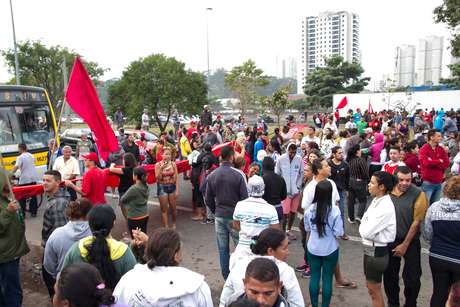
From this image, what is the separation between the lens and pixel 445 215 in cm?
387

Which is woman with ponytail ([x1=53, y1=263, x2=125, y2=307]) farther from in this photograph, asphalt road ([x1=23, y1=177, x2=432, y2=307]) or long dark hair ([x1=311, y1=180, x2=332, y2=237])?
asphalt road ([x1=23, y1=177, x2=432, y2=307])

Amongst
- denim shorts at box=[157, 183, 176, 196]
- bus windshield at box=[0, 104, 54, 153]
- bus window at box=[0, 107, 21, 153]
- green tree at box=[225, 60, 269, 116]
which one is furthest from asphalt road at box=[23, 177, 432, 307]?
green tree at box=[225, 60, 269, 116]

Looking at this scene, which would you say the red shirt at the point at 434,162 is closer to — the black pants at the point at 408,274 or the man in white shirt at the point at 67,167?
the black pants at the point at 408,274

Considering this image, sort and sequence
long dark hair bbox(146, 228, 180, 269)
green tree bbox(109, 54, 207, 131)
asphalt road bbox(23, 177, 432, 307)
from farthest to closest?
green tree bbox(109, 54, 207, 131)
asphalt road bbox(23, 177, 432, 307)
long dark hair bbox(146, 228, 180, 269)

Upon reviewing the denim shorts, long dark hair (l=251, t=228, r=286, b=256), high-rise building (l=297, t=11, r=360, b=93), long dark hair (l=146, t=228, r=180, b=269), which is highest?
high-rise building (l=297, t=11, r=360, b=93)

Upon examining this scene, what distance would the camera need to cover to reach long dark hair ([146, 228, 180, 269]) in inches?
100

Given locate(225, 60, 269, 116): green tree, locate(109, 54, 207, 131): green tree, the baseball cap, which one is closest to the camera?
the baseball cap

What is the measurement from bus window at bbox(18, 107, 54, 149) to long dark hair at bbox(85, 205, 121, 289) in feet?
28.5

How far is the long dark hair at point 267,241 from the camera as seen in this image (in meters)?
2.97

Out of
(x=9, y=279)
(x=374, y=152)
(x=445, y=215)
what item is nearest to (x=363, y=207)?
(x=374, y=152)

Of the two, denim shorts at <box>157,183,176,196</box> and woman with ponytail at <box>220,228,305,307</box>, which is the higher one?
woman with ponytail at <box>220,228,305,307</box>

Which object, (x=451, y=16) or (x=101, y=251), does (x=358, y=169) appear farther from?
(x=451, y=16)

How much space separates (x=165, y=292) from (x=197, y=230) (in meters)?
5.66

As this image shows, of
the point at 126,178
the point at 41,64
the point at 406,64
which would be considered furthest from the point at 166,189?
the point at 406,64
